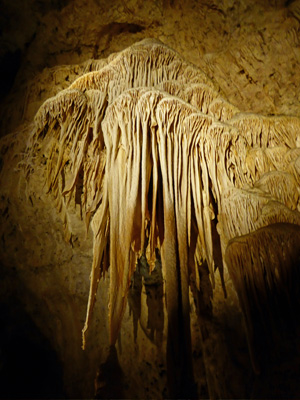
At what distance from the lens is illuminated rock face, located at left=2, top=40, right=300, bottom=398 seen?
1468 millimetres

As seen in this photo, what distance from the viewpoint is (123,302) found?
59.2 inches

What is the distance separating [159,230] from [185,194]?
0.36 meters

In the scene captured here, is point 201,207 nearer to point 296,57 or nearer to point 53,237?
point 296,57

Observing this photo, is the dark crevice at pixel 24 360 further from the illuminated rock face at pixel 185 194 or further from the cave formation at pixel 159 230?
the illuminated rock face at pixel 185 194

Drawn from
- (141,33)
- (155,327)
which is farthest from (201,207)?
(141,33)

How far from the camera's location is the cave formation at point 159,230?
1.50 m

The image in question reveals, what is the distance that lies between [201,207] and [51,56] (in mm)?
2628

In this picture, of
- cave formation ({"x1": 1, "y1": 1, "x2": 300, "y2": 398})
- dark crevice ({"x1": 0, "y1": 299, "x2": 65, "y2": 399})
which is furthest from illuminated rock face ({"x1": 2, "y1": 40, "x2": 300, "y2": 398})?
A: dark crevice ({"x1": 0, "y1": 299, "x2": 65, "y2": 399})

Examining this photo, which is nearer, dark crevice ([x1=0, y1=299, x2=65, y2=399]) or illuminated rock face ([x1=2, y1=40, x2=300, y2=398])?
illuminated rock face ([x1=2, y1=40, x2=300, y2=398])

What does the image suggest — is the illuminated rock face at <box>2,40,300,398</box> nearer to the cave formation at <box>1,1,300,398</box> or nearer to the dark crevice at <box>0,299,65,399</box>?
the cave formation at <box>1,1,300,398</box>

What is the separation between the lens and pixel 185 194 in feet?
5.68

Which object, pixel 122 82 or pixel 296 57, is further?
pixel 296 57

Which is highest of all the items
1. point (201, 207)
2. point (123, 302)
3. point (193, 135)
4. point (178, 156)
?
point (193, 135)

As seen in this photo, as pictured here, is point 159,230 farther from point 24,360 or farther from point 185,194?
point 24,360
